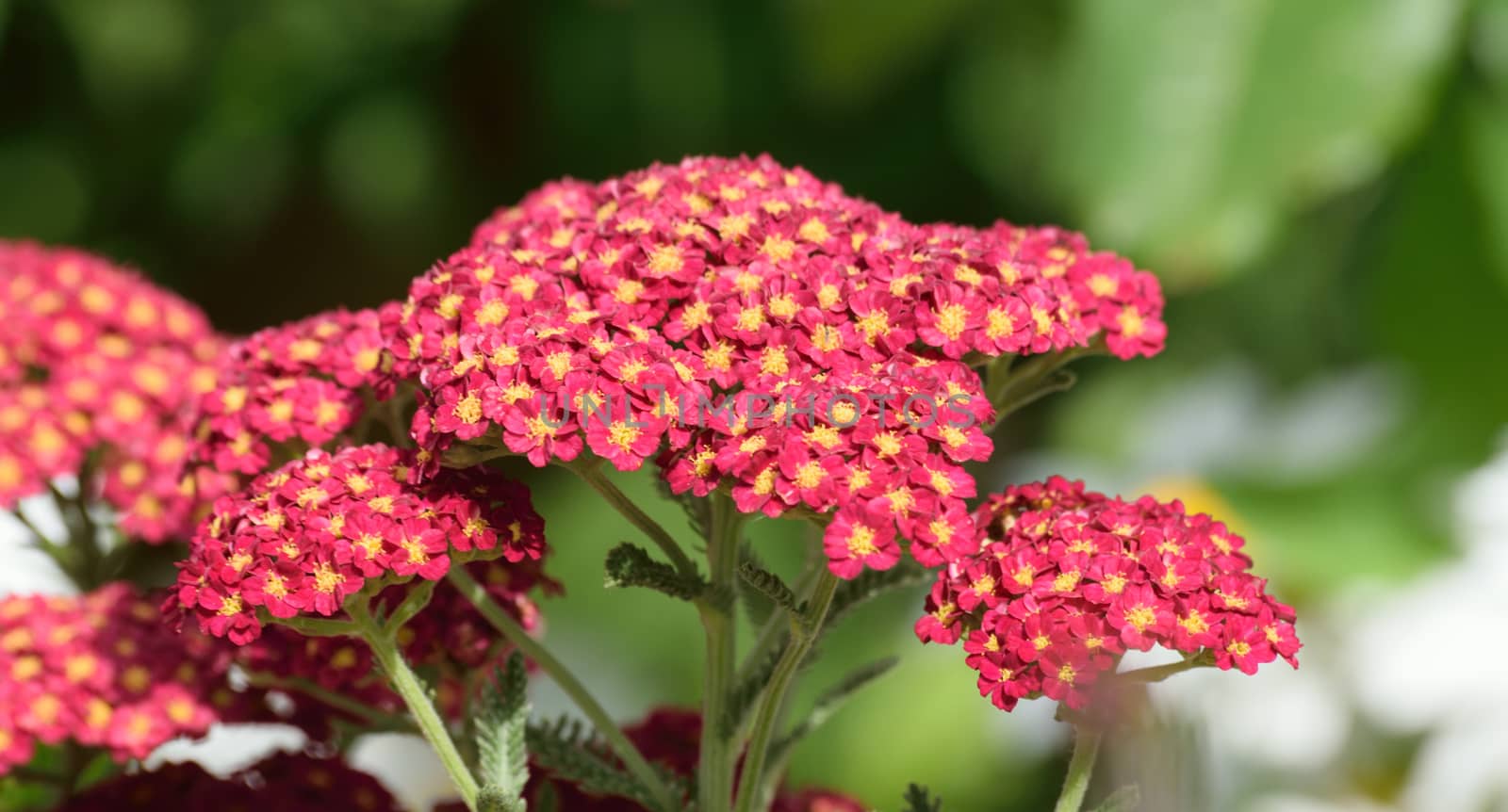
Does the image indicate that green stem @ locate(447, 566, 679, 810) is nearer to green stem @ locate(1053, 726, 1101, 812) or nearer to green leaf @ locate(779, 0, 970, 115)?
green stem @ locate(1053, 726, 1101, 812)

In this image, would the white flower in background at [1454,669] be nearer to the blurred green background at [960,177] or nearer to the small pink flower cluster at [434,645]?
the blurred green background at [960,177]

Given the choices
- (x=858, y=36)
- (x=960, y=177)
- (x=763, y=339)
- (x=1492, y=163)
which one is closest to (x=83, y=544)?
(x=763, y=339)

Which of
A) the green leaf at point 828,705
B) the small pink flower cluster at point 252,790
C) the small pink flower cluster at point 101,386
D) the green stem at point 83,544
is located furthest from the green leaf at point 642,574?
the green stem at point 83,544

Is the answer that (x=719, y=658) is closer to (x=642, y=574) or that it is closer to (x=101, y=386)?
(x=642, y=574)

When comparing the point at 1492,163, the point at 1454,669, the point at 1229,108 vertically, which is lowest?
the point at 1454,669

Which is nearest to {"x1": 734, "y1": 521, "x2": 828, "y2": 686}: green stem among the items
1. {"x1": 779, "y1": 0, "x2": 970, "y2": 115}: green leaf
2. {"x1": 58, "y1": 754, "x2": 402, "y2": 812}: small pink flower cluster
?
{"x1": 58, "y1": 754, "x2": 402, "y2": 812}: small pink flower cluster
